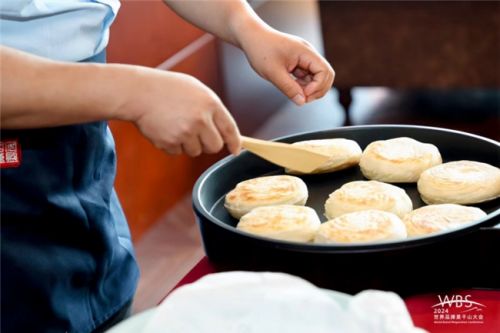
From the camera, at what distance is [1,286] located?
1.28 m

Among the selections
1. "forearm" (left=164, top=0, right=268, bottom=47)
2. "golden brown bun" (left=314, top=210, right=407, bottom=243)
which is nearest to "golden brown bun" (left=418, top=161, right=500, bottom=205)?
"golden brown bun" (left=314, top=210, right=407, bottom=243)

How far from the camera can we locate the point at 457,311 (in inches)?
43.8

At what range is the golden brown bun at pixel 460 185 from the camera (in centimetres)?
125

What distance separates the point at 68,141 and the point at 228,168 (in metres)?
0.26

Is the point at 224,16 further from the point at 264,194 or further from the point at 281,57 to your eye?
the point at 264,194

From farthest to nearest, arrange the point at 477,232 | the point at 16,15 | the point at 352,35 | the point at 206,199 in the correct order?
1. the point at 352,35
2. the point at 206,199
3. the point at 16,15
4. the point at 477,232

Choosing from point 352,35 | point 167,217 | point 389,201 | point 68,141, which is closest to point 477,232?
point 389,201

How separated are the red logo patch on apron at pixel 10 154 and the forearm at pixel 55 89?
Answer: 237 millimetres

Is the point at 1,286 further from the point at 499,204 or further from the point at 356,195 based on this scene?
the point at 499,204

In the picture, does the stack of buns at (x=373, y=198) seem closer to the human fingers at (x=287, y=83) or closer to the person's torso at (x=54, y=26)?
the human fingers at (x=287, y=83)

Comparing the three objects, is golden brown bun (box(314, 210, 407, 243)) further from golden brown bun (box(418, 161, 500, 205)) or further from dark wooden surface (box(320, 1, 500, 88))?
dark wooden surface (box(320, 1, 500, 88))

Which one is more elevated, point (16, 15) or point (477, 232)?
point (16, 15)

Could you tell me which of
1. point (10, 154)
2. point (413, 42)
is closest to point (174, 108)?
point (10, 154)

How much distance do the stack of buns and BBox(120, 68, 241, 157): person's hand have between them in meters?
0.20
